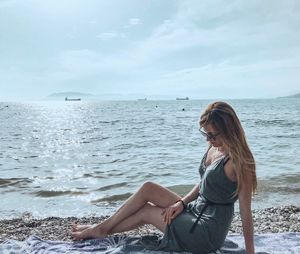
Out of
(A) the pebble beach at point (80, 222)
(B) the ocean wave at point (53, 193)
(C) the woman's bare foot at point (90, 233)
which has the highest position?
(C) the woman's bare foot at point (90, 233)

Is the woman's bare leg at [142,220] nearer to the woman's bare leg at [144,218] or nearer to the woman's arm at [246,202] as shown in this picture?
the woman's bare leg at [144,218]

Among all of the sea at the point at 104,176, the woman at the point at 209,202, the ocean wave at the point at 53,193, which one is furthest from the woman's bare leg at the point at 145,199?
the ocean wave at the point at 53,193

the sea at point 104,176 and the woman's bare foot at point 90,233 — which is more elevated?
the woman's bare foot at point 90,233

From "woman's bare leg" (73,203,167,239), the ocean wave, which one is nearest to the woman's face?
"woman's bare leg" (73,203,167,239)

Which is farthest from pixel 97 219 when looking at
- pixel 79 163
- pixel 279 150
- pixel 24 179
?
pixel 279 150

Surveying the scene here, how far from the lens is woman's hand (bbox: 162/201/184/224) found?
17.8 feet

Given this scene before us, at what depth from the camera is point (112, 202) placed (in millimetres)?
10625

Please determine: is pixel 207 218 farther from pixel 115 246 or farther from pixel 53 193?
pixel 53 193

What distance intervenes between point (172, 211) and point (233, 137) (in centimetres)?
138

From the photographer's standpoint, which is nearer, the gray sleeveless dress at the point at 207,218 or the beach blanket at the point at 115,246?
the gray sleeveless dress at the point at 207,218

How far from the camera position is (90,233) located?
19.9 feet

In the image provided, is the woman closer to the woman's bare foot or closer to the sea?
the woman's bare foot

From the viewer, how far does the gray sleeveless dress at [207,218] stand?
4984 mm

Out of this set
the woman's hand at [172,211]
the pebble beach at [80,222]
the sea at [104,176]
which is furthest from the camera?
the sea at [104,176]
